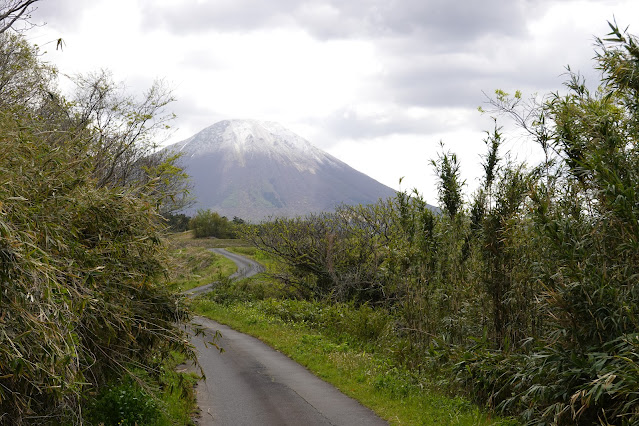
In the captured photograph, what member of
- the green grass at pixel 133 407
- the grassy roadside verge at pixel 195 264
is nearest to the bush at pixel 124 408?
the green grass at pixel 133 407

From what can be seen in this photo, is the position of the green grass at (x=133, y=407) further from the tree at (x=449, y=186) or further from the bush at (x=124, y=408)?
the tree at (x=449, y=186)

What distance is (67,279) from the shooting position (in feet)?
22.3

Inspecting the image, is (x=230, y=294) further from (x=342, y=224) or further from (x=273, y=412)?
(x=273, y=412)

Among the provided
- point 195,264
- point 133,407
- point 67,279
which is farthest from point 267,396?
point 195,264

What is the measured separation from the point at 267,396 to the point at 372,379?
2558 millimetres

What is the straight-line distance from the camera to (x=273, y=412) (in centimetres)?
1080

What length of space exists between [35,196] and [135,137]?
54.2ft

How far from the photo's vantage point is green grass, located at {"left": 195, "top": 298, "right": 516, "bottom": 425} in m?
9.95

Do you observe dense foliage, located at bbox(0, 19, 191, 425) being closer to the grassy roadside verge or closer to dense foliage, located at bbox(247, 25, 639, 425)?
the grassy roadside verge

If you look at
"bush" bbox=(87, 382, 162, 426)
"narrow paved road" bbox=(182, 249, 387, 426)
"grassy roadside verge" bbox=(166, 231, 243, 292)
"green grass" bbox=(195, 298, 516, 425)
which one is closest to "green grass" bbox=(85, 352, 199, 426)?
"bush" bbox=(87, 382, 162, 426)

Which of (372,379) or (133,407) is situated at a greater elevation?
(133,407)

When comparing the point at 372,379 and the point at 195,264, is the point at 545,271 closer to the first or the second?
the point at 372,379

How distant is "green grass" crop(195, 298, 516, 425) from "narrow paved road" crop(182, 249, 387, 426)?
1.13 feet

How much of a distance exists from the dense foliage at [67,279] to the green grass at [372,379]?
4410mm
